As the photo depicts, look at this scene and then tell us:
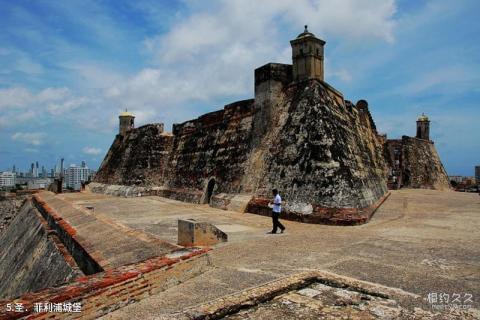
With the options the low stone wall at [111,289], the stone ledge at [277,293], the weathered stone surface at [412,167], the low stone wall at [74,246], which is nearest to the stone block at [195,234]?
the low stone wall at [111,289]

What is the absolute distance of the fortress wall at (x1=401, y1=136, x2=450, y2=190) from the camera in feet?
79.9

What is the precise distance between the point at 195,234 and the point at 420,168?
2224 cm

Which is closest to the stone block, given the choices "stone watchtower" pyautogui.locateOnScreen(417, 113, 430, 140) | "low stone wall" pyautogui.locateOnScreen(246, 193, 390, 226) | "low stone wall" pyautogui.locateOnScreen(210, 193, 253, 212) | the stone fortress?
"low stone wall" pyautogui.locateOnScreen(246, 193, 390, 226)

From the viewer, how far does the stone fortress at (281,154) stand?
10195 millimetres

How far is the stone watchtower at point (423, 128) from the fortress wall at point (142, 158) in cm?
1812

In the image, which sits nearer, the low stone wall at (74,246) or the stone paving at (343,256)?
the stone paving at (343,256)

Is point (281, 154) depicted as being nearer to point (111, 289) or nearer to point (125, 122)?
point (111, 289)

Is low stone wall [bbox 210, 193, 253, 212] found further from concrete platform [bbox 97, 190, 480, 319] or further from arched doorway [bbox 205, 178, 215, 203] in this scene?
concrete platform [bbox 97, 190, 480, 319]

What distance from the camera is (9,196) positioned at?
25594mm

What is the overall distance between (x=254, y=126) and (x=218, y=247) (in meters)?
8.00

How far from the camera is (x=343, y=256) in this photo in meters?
5.89

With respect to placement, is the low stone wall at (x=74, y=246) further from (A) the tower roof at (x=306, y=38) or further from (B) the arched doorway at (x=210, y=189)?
(A) the tower roof at (x=306, y=38)

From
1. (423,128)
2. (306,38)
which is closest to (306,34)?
(306,38)

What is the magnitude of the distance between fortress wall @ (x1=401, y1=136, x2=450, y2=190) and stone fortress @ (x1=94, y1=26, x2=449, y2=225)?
5.35 m
